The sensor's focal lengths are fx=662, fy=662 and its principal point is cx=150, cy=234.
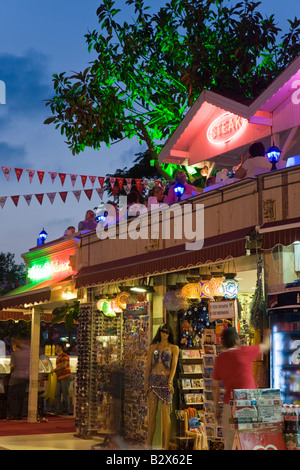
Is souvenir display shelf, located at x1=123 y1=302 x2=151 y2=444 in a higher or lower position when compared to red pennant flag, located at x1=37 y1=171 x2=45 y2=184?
lower

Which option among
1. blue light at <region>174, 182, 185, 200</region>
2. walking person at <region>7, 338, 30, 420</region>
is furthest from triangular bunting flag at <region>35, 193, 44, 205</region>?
blue light at <region>174, 182, 185, 200</region>

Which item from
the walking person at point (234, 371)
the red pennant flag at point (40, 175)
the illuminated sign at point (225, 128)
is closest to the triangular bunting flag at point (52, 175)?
the red pennant flag at point (40, 175)

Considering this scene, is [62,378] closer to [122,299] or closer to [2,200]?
[2,200]

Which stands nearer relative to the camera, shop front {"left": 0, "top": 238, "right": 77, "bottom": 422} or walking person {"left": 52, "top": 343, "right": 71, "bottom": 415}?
shop front {"left": 0, "top": 238, "right": 77, "bottom": 422}

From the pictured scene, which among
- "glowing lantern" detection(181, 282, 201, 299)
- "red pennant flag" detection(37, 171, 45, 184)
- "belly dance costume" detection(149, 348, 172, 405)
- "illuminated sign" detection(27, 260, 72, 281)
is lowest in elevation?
"belly dance costume" detection(149, 348, 172, 405)

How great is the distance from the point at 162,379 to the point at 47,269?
762 cm

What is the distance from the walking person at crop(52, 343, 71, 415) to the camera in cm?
1809

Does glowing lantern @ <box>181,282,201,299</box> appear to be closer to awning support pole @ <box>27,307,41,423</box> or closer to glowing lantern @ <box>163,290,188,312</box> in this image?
glowing lantern @ <box>163,290,188,312</box>

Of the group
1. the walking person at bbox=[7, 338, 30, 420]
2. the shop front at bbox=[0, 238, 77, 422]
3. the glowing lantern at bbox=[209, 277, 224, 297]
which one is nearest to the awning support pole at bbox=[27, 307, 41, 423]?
the shop front at bbox=[0, 238, 77, 422]

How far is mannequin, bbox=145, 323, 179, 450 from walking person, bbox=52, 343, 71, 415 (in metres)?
6.75

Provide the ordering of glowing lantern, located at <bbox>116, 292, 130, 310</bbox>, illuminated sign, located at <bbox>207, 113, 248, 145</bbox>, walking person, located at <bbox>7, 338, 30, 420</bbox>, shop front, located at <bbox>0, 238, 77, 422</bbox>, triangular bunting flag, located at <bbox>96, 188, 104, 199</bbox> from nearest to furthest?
illuminated sign, located at <bbox>207, 113, 248, 145</bbox>
glowing lantern, located at <bbox>116, 292, 130, 310</bbox>
shop front, located at <bbox>0, 238, 77, 422</bbox>
triangular bunting flag, located at <bbox>96, 188, 104, 199</bbox>
walking person, located at <bbox>7, 338, 30, 420</bbox>

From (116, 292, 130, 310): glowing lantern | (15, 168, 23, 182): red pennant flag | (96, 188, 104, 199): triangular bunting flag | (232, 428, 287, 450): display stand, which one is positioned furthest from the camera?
(96, 188, 104, 199): triangular bunting flag
